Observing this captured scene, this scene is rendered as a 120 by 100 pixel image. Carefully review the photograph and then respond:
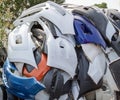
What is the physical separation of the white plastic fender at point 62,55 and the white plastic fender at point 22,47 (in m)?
0.14

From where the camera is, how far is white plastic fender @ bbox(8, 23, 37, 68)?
9.92ft

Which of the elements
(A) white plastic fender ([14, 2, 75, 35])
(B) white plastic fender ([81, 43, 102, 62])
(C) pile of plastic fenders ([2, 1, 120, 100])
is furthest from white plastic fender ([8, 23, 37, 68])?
(B) white plastic fender ([81, 43, 102, 62])

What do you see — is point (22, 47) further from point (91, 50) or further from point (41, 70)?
point (91, 50)

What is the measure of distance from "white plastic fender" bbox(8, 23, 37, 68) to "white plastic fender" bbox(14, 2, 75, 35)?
0.12 meters

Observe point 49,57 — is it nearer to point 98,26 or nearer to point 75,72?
point 75,72

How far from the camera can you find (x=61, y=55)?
9.95 ft

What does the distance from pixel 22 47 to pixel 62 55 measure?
30 centimetres

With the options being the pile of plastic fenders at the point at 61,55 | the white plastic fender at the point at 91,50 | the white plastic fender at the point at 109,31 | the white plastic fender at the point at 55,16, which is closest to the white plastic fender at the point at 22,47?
the pile of plastic fenders at the point at 61,55

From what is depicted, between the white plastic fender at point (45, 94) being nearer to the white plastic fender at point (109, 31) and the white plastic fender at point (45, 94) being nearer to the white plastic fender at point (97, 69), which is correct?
the white plastic fender at point (97, 69)

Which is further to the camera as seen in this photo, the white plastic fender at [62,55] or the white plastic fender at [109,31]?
the white plastic fender at [109,31]

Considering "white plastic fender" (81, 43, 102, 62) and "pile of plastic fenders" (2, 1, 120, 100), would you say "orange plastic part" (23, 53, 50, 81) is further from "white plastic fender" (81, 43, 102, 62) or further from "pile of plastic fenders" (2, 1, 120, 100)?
"white plastic fender" (81, 43, 102, 62)

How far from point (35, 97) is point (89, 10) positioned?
0.80m

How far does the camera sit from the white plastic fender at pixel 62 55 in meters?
3.00

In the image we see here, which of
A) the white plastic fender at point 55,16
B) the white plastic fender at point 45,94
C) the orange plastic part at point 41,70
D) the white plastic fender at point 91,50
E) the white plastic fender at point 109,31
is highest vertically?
the white plastic fender at point 55,16
